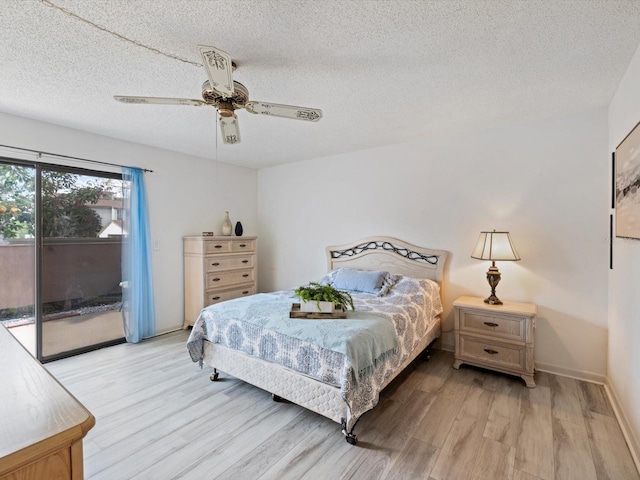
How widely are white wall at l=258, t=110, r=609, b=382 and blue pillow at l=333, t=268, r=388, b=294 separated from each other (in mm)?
725

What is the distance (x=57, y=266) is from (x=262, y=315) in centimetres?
252

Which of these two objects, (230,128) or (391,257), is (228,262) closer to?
(391,257)

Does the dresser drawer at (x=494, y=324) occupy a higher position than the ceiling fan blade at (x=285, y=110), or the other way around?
the ceiling fan blade at (x=285, y=110)

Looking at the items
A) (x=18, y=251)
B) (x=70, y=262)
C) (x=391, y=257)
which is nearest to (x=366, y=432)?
(x=391, y=257)

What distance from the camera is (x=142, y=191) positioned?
379 centimetres

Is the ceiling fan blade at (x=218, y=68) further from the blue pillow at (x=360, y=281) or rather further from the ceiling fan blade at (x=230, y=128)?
the blue pillow at (x=360, y=281)

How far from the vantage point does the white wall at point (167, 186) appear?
122 inches

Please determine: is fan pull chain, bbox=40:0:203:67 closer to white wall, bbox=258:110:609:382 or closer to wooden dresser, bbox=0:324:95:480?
wooden dresser, bbox=0:324:95:480

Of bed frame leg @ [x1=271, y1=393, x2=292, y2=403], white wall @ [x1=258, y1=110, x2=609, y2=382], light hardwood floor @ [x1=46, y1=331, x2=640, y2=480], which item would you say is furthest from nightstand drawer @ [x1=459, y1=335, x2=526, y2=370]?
bed frame leg @ [x1=271, y1=393, x2=292, y2=403]

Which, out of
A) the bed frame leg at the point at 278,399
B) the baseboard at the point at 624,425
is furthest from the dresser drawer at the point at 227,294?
the baseboard at the point at 624,425

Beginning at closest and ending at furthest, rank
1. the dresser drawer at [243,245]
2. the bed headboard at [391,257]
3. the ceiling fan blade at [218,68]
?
the ceiling fan blade at [218,68] → the bed headboard at [391,257] → the dresser drawer at [243,245]

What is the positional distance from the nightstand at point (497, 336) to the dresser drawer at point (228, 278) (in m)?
2.96

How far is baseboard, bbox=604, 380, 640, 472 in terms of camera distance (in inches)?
70.8

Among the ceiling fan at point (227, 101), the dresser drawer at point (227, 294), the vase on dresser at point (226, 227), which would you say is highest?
the ceiling fan at point (227, 101)
